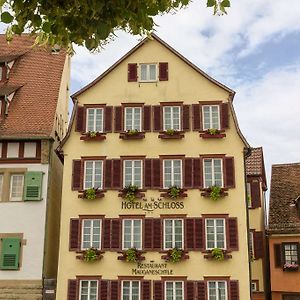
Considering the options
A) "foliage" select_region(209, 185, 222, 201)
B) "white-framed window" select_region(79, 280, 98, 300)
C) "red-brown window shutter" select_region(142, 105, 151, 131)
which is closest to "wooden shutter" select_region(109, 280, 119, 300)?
"white-framed window" select_region(79, 280, 98, 300)

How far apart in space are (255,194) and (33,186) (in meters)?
11.1

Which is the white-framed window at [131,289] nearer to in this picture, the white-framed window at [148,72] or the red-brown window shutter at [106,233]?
the red-brown window shutter at [106,233]

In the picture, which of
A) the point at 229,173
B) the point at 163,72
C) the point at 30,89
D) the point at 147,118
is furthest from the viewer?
the point at 30,89

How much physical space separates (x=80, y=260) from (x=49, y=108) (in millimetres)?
7572

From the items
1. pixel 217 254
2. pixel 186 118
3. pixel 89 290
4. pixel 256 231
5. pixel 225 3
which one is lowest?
pixel 89 290

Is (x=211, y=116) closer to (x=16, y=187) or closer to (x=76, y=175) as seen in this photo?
(x=76, y=175)

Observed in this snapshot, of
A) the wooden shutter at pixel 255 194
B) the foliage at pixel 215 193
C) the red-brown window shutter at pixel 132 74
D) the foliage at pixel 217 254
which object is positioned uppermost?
the red-brown window shutter at pixel 132 74

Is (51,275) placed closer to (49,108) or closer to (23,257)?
(23,257)

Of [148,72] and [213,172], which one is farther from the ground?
[148,72]

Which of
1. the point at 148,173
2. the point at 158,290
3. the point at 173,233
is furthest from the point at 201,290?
the point at 148,173

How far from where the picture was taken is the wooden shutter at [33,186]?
25009 millimetres

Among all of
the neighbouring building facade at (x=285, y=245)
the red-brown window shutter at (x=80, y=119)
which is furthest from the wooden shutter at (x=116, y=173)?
the neighbouring building facade at (x=285, y=245)

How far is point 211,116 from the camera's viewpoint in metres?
25.7

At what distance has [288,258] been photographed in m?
27.4
